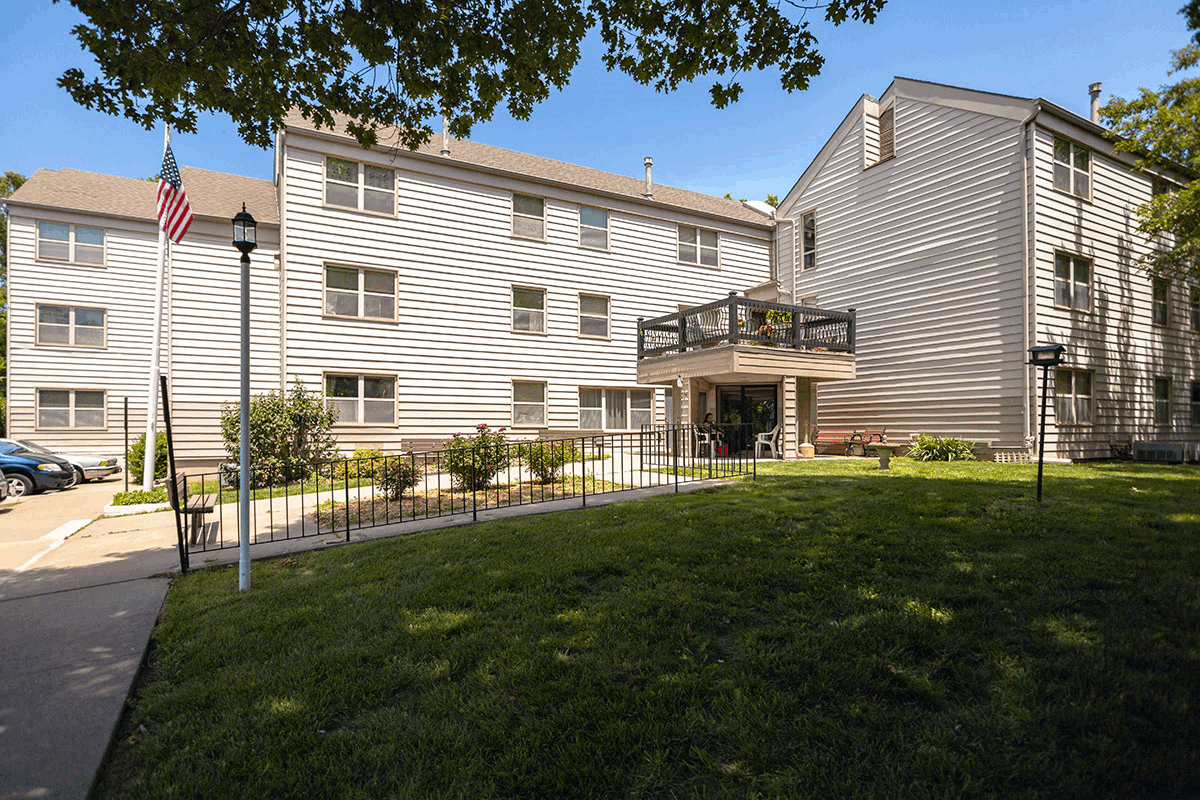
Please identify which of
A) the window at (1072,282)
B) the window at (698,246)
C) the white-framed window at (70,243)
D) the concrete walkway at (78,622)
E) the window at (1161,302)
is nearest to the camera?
the concrete walkway at (78,622)

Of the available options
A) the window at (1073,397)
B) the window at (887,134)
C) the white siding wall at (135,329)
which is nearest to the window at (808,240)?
the window at (887,134)

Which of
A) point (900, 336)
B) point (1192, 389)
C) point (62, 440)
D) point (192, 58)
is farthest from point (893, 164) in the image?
point (62, 440)

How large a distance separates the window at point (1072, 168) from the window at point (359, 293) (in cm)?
1878

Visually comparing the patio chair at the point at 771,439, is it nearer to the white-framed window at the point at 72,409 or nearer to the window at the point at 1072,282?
the window at the point at 1072,282

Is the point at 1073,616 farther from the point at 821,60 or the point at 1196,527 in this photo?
the point at 821,60

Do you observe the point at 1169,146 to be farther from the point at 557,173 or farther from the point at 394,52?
the point at 394,52

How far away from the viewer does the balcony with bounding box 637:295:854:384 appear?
1481 centimetres

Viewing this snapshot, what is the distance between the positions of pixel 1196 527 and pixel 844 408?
1320cm

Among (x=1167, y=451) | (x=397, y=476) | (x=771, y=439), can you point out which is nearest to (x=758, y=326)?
(x=771, y=439)

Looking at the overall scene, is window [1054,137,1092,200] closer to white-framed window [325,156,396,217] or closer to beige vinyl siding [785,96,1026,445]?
beige vinyl siding [785,96,1026,445]

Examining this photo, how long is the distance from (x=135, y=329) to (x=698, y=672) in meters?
23.2

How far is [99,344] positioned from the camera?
61.5 ft

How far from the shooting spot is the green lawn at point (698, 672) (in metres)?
2.51

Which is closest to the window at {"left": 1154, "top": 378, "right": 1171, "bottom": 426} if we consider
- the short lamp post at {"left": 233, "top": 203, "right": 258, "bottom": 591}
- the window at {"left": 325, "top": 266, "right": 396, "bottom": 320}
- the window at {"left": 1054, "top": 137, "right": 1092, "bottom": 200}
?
the window at {"left": 1054, "top": 137, "right": 1092, "bottom": 200}
